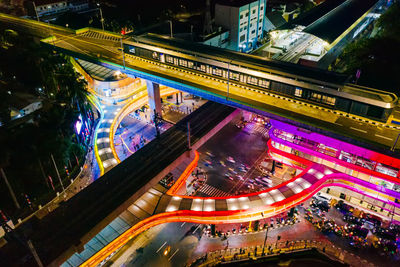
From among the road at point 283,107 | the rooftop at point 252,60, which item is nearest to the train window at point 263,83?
the road at point 283,107

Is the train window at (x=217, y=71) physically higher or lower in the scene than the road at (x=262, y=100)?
higher

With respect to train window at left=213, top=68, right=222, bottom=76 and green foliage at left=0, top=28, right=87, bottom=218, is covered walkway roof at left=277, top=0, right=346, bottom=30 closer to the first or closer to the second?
train window at left=213, top=68, right=222, bottom=76

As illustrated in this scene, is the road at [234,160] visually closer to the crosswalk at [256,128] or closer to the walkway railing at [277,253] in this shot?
the crosswalk at [256,128]

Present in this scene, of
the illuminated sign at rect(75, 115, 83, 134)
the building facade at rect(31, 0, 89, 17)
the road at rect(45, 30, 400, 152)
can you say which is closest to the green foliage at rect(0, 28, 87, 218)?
the illuminated sign at rect(75, 115, 83, 134)

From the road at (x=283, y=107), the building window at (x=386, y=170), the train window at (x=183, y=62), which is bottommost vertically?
the building window at (x=386, y=170)

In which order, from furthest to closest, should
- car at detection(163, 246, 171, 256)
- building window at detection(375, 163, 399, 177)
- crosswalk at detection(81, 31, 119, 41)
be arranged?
crosswalk at detection(81, 31, 119, 41) < car at detection(163, 246, 171, 256) < building window at detection(375, 163, 399, 177)

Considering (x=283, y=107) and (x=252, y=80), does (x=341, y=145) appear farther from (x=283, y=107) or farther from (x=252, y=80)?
(x=252, y=80)

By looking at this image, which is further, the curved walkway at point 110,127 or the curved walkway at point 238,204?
the curved walkway at point 110,127
